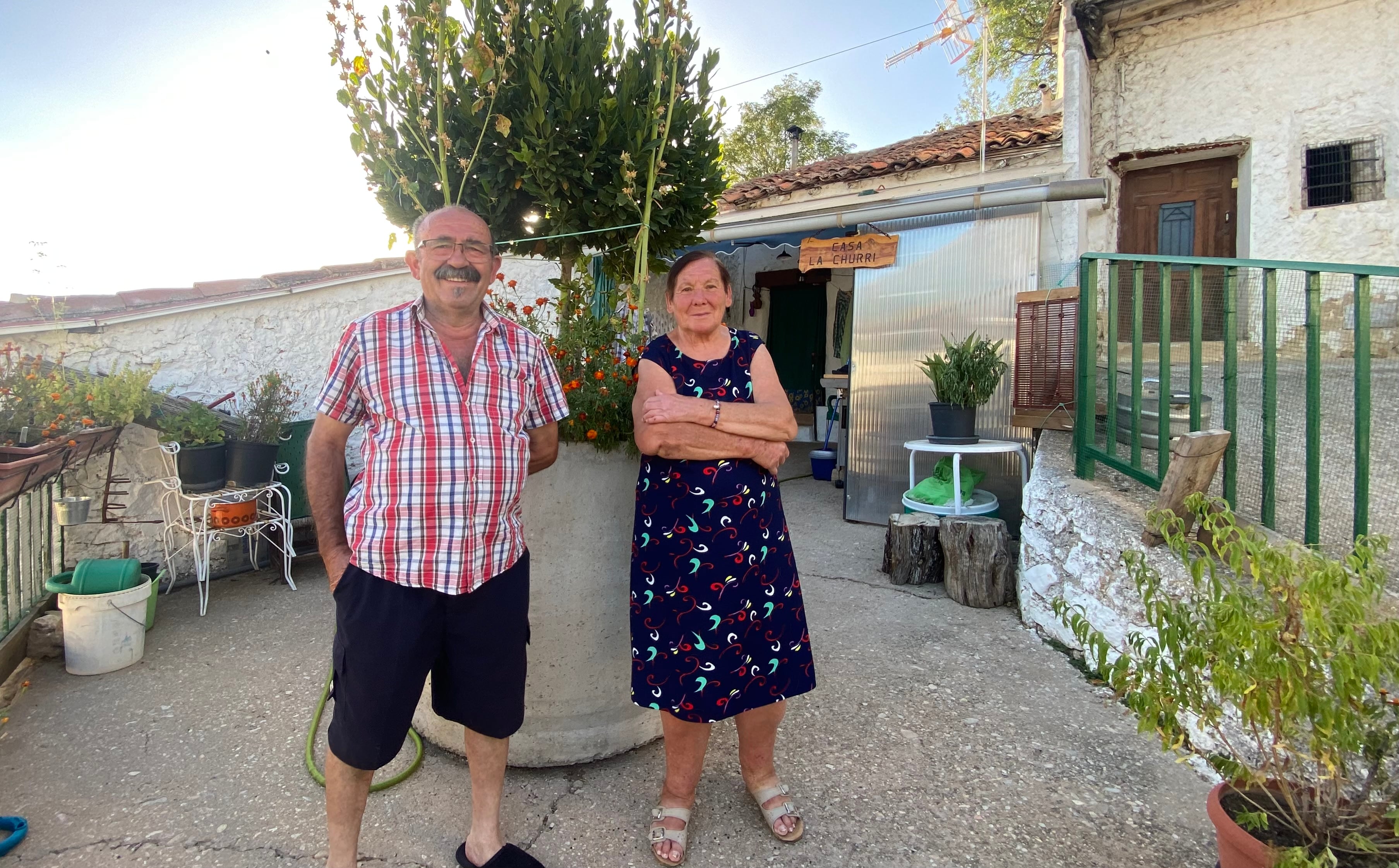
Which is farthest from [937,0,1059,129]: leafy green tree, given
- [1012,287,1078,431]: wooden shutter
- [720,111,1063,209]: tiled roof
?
[1012,287,1078,431]: wooden shutter

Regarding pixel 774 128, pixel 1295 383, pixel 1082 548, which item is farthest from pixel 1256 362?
pixel 774 128

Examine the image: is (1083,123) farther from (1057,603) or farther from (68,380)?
(68,380)

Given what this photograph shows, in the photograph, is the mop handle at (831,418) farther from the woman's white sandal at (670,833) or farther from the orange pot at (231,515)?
the woman's white sandal at (670,833)

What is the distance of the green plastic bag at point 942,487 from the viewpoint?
4.71 metres

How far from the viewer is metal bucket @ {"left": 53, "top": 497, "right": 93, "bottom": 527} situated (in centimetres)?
368

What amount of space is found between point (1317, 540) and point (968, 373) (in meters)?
2.65

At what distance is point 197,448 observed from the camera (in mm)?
3914

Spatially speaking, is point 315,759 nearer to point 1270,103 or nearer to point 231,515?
point 231,515

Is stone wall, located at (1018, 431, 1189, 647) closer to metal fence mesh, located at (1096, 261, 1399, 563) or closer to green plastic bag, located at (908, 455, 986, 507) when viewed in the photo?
metal fence mesh, located at (1096, 261, 1399, 563)

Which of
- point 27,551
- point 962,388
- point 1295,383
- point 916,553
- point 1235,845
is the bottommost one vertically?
point 1235,845

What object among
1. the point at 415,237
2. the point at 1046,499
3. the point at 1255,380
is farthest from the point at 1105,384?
the point at 415,237

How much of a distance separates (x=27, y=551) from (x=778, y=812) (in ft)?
12.8

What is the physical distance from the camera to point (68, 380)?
13.1ft

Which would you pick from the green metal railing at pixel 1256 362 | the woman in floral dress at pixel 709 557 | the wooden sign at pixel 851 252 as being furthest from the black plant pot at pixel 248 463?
the green metal railing at pixel 1256 362
